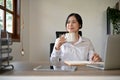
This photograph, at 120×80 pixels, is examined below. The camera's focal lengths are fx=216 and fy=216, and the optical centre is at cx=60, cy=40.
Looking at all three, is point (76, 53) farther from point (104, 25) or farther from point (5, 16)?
point (104, 25)

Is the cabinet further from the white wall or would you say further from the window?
the white wall

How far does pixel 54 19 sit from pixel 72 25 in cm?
316

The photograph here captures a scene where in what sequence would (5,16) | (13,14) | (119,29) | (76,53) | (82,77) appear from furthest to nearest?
(119,29), (13,14), (5,16), (76,53), (82,77)

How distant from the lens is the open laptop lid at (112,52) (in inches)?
37.7

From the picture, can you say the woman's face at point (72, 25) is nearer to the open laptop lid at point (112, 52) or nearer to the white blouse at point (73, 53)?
the white blouse at point (73, 53)

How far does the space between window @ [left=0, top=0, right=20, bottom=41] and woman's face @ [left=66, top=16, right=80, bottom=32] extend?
5.68ft

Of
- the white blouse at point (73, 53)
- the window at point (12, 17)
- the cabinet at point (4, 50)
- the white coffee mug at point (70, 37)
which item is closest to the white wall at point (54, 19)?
the window at point (12, 17)

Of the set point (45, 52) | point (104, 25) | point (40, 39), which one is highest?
point (104, 25)

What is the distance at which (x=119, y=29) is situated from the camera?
490 cm

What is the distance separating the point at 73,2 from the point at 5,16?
2.14 m

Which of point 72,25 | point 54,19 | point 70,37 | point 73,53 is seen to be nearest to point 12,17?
point 54,19

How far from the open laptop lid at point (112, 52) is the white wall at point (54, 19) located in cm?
428

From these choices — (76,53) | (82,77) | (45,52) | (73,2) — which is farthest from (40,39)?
(82,77)

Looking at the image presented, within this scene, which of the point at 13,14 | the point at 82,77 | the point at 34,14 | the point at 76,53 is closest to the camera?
the point at 82,77
